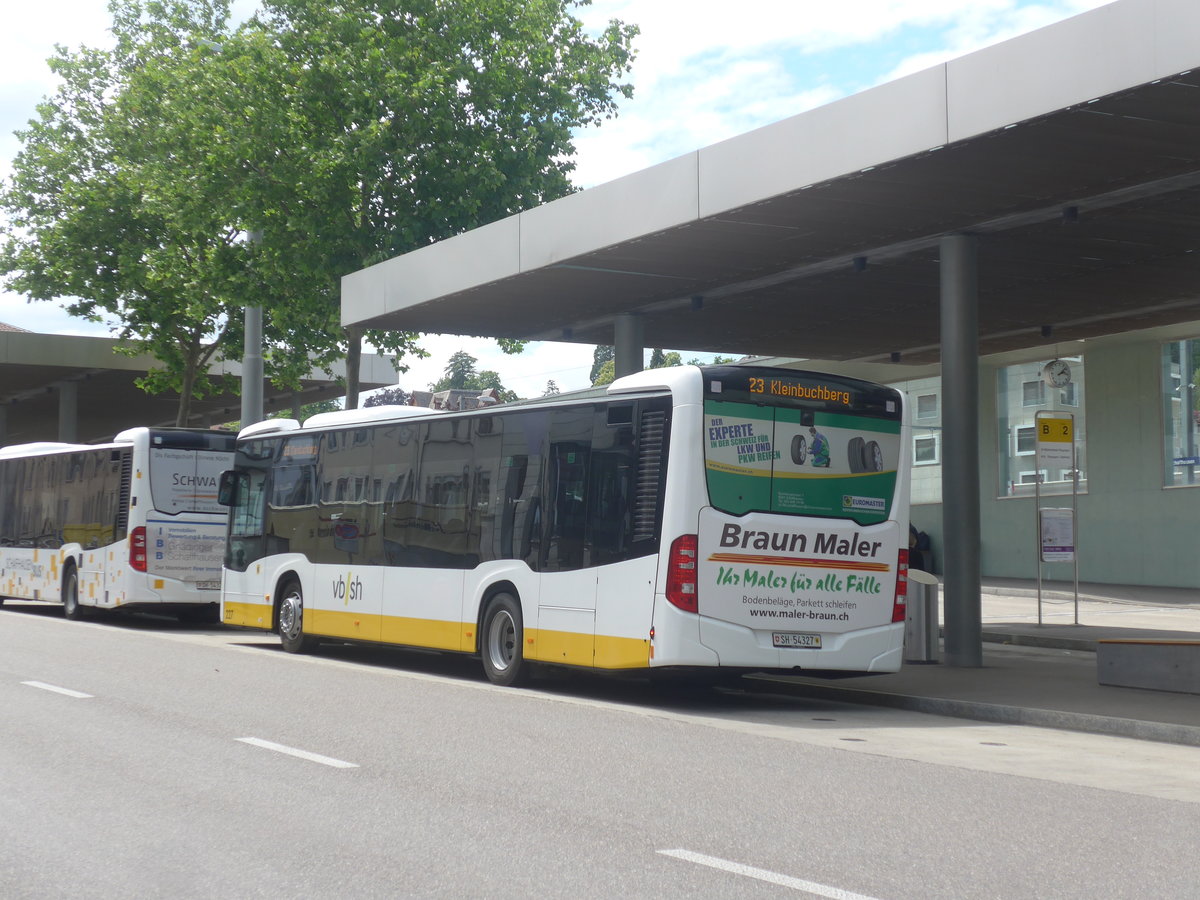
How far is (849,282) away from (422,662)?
744 centimetres

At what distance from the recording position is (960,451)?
52.9 feet

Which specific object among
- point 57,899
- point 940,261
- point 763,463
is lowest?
point 57,899

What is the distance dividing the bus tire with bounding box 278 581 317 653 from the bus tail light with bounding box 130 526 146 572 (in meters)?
4.40

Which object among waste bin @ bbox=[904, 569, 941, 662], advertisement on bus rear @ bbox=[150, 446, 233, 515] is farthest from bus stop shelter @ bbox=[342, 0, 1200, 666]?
advertisement on bus rear @ bbox=[150, 446, 233, 515]

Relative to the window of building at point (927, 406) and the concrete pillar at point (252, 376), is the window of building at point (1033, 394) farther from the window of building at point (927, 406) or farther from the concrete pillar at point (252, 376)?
the concrete pillar at point (252, 376)

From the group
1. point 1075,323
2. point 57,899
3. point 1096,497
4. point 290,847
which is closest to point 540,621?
point 290,847

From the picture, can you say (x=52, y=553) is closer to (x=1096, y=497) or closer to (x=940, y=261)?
(x=940, y=261)

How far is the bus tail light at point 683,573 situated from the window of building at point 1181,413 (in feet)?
59.0

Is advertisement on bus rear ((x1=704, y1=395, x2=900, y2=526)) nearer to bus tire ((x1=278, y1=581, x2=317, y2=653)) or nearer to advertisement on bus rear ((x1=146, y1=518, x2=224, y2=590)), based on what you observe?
bus tire ((x1=278, y1=581, x2=317, y2=653))

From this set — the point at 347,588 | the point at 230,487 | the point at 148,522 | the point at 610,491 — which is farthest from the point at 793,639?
the point at 148,522

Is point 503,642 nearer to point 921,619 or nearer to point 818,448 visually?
point 818,448

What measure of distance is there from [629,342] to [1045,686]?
366 inches

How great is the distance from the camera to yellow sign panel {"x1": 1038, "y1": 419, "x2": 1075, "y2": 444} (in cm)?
2086

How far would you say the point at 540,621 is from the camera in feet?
46.0
